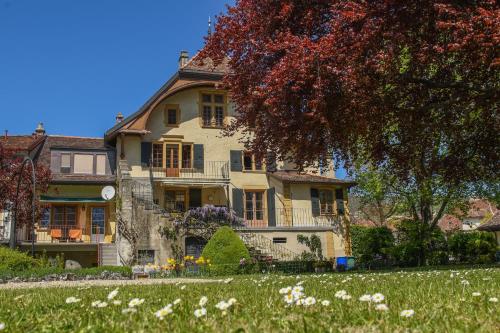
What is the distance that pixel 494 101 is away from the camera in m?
12.7

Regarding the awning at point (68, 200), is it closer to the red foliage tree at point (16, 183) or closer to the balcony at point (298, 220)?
the red foliage tree at point (16, 183)

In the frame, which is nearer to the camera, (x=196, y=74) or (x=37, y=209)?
(x=37, y=209)

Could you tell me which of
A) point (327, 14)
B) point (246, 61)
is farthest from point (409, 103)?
point (246, 61)

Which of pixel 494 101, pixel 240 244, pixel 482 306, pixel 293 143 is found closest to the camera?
pixel 482 306

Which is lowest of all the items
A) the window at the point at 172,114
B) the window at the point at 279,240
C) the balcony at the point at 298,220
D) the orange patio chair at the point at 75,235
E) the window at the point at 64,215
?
the window at the point at 279,240

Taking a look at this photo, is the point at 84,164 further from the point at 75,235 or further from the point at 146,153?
the point at 75,235

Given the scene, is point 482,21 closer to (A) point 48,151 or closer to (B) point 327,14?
(B) point 327,14

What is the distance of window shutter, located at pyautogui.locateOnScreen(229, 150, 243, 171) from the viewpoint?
31672 millimetres

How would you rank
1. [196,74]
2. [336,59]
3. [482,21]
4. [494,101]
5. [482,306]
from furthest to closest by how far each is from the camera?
[196,74] → [494,101] → [336,59] → [482,21] → [482,306]

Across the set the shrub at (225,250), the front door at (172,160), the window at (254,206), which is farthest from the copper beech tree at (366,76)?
the window at (254,206)

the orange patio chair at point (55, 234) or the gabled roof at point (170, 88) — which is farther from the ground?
the gabled roof at point (170, 88)

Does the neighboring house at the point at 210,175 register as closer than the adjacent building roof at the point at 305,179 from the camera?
Yes

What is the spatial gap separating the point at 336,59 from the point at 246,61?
126 inches

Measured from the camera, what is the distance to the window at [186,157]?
31.0 metres
